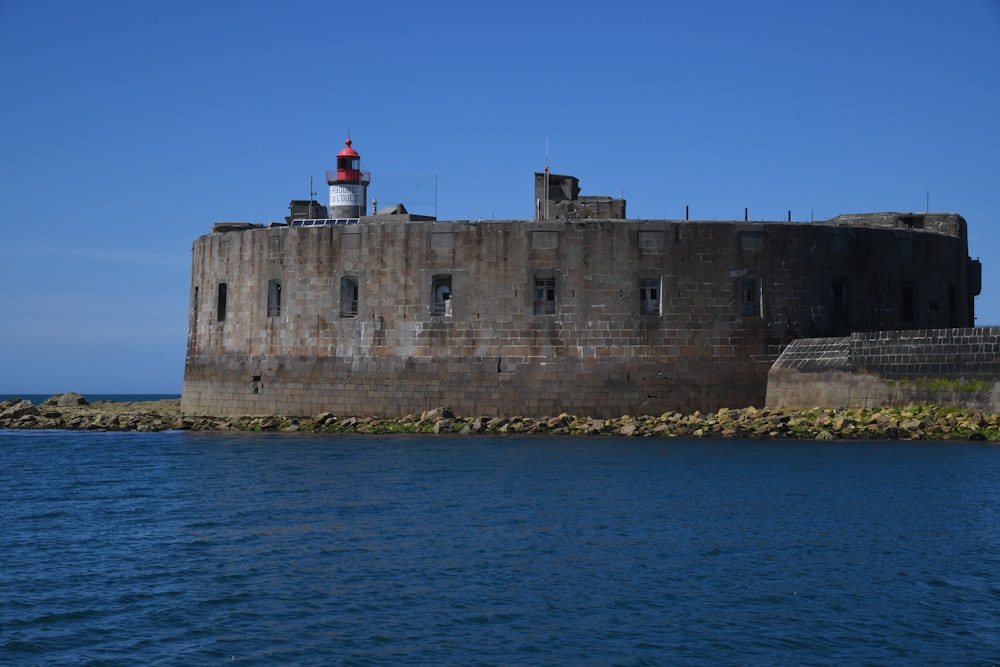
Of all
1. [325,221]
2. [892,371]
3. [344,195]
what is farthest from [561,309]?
[344,195]

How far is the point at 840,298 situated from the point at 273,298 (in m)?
14.4

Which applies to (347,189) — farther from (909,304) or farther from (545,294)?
(909,304)

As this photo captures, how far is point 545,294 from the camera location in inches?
1125

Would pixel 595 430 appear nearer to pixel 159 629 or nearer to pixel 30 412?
pixel 159 629

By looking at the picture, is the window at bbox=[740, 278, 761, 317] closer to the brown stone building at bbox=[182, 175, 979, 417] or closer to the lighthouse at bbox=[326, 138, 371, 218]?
the brown stone building at bbox=[182, 175, 979, 417]

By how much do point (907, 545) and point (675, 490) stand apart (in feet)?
15.5

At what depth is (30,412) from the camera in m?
36.8

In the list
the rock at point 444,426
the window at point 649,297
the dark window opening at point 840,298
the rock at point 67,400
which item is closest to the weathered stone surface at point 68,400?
the rock at point 67,400

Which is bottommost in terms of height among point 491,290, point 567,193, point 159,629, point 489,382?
point 159,629

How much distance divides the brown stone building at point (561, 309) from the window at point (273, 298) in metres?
0.18

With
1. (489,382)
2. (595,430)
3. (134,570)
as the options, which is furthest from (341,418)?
(134,570)

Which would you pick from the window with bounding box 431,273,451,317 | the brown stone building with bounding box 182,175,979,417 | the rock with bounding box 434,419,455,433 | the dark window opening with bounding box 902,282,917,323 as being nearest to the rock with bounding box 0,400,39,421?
the brown stone building with bounding box 182,175,979,417

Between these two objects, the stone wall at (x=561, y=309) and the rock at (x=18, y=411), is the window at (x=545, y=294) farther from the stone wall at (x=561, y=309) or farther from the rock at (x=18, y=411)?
the rock at (x=18, y=411)

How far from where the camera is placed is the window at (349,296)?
29.8 metres
